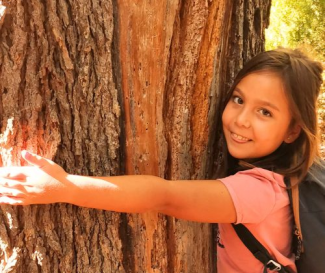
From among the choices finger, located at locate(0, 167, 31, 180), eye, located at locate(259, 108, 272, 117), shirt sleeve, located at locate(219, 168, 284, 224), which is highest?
eye, located at locate(259, 108, 272, 117)

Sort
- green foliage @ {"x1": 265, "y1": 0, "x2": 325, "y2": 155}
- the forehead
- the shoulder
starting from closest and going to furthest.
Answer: the shoulder, the forehead, green foliage @ {"x1": 265, "y1": 0, "x2": 325, "y2": 155}

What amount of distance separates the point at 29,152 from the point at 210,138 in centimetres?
86

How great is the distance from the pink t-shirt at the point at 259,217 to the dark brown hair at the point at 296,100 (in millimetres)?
133

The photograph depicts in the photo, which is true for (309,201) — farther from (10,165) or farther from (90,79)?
(10,165)

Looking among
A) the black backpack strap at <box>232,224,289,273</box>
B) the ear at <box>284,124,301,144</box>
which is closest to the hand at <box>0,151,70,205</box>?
the black backpack strap at <box>232,224,289,273</box>

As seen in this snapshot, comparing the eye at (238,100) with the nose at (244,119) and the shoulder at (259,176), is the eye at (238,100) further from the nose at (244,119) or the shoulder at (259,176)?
the shoulder at (259,176)

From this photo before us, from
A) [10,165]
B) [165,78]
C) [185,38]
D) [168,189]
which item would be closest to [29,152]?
[10,165]

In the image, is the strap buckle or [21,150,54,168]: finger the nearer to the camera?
[21,150,54,168]: finger

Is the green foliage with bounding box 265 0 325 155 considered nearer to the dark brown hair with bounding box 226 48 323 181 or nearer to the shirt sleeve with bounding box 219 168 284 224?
the dark brown hair with bounding box 226 48 323 181

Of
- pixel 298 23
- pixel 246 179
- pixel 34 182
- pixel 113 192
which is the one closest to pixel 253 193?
pixel 246 179

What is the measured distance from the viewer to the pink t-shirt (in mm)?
1655

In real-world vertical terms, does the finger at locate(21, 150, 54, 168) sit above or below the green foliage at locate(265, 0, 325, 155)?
below

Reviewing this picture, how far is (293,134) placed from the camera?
6.47ft

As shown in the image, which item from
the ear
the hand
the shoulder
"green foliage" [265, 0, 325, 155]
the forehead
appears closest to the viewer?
the hand
